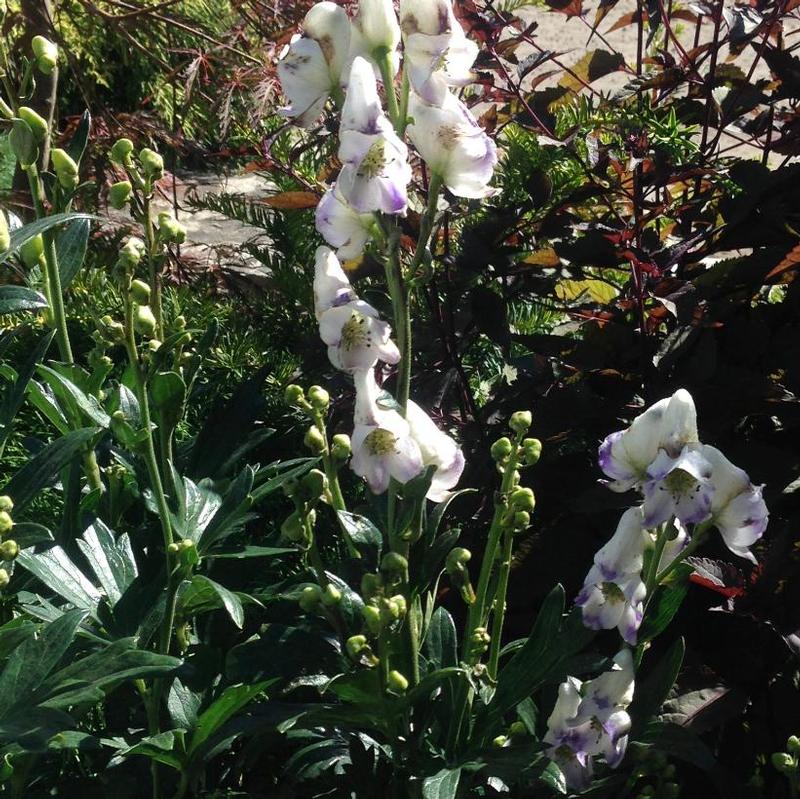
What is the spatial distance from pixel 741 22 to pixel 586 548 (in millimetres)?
870

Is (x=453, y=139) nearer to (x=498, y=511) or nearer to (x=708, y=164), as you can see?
(x=498, y=511)

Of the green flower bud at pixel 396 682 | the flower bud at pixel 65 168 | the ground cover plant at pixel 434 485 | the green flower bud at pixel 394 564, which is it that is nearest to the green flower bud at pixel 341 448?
the ground cover plant at pixel 434 485

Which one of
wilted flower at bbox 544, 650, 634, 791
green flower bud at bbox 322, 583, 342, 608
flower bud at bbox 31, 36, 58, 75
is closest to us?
green flower bud at bbox 322, 583, 342, 608

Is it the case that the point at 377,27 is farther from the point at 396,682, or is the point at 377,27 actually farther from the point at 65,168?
the point at 396,682

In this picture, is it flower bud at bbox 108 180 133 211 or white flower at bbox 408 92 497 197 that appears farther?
flower bud at bbox 108 180 133 211

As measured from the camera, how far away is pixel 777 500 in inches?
67.4

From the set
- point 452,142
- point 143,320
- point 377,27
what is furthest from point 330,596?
point 377,27

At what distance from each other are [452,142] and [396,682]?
574 mm

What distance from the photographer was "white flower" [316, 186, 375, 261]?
118cm

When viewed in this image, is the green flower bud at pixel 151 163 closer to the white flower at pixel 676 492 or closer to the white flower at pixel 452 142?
the white flower at pixel 452 142

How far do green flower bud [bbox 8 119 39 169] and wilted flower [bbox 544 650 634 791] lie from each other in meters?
0.91

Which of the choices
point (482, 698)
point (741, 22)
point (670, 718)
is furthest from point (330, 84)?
point (670, 718)

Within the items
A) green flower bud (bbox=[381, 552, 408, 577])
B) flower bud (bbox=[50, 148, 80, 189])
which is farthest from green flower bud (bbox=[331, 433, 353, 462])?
flower bud (bbox=[50, 148, 80, 189])

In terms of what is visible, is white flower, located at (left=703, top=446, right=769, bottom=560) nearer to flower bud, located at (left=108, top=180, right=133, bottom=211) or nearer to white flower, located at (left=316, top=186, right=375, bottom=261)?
white flower, located at (left=316, top=186, right=375, bottom=261)
